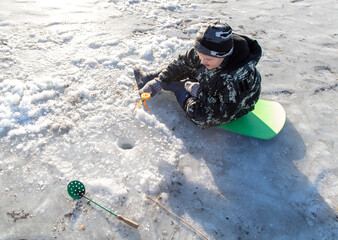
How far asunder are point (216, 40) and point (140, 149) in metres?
1.04

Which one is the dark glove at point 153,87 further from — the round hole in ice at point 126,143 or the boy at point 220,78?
the round hole in ice at point 126,143

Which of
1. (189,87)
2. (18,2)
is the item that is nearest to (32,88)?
(189,87)

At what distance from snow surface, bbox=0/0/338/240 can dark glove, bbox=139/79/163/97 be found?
130 millimetres

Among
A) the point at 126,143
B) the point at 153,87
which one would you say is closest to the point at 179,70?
the point at 153,87

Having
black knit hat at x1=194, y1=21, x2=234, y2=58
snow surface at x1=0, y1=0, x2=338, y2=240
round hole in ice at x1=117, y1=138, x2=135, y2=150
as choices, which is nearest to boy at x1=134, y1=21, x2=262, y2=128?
black knit hat at x1=194, y1=21, x2=234, y2=58

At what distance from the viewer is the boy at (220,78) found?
1.84m

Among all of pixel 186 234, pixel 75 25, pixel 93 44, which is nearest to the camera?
pixel 186 234

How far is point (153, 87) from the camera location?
253cm

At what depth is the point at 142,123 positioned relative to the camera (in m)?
2.38

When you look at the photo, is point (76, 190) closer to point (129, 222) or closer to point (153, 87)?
→ point (129, 222)

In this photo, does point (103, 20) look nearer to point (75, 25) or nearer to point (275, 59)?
point (75, 25)

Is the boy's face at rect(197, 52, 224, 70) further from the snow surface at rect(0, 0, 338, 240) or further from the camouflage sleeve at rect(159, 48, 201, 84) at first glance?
the snow surface at rect(0, 0, 338, 240)

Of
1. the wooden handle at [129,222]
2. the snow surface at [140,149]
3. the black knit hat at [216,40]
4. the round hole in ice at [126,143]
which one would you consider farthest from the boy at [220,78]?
the wooden handle at [129,222]

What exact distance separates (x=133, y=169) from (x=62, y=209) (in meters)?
0.56
